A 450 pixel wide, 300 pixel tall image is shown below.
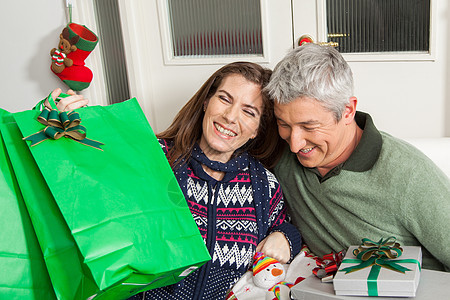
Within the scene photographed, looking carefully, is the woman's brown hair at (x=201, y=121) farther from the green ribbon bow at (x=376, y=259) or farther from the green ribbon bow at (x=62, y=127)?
the green ribbon bow at (x=376, y=259)

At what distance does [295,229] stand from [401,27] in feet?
3.00

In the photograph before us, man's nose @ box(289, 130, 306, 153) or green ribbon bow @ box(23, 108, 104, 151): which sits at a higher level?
green ribbon bow @ box(23, 108, 104, 151)

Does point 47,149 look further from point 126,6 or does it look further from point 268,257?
point 126,6

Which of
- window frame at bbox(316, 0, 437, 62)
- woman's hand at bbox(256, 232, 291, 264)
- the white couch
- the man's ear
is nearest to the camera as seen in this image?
the man's ear

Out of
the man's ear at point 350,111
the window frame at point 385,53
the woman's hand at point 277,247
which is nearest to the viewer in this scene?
the man's ear at point 350,111

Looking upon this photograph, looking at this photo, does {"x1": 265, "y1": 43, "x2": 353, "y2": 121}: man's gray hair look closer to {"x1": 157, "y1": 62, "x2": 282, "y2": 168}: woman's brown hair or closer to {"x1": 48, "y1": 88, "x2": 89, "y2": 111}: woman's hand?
{"x1": 157, "y1": 62, "x2": 282, "y2": 168}: woman's brown hair

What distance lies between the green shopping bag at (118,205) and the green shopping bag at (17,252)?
9 centimetres

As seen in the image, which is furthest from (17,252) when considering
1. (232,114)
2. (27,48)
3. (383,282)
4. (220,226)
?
(27,48)

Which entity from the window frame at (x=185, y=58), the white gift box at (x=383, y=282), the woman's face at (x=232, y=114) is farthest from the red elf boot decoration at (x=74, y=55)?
the white gift box at (x=383, y=282)

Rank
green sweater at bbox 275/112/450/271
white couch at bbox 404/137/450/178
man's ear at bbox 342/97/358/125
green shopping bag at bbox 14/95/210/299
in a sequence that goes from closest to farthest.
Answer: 1. green shopping bag at bbox 14/95/210/299
2. green sweater at bbox 275/112/450/271
3. man's ear at bbox 342/97/358/125
4. white couch at bbox 404/137/450/178

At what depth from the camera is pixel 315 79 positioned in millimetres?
1312

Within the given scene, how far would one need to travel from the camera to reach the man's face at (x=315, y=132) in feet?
4.40

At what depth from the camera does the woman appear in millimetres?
1445

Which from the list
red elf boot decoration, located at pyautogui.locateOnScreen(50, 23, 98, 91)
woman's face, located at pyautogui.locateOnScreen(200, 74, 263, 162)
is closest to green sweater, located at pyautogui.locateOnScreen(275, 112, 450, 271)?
woman's face, located at pyautogui.locateOnScreen(200, 74, 263, 162)
